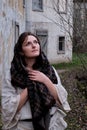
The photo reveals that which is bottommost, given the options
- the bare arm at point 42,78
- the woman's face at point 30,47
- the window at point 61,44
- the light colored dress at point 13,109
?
the window at point 61,44

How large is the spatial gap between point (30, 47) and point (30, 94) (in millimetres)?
375

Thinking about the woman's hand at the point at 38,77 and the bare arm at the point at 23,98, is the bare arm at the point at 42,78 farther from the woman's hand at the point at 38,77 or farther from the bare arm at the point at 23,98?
the bare arm at the point at 23,98

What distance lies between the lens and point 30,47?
3.40 metres

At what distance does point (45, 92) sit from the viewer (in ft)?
10.9

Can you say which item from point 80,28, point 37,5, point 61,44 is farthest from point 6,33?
point 61,44

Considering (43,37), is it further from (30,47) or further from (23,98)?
(23,98)

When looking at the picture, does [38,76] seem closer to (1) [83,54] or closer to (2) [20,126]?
(2) [20,126]

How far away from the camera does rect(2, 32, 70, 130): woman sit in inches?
130

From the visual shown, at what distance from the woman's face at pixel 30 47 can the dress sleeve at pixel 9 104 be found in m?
0.24

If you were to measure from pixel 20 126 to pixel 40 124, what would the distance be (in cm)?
15

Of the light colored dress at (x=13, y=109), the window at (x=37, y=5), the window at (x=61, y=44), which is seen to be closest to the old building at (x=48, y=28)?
the window at (x=37, y=5)

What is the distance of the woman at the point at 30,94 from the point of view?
329 cm

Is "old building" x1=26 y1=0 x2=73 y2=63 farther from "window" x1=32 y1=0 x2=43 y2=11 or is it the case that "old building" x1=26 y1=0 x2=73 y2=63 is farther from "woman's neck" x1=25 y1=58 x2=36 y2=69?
"woman's neck" x1=25 y1=58 x2=36 y2=69

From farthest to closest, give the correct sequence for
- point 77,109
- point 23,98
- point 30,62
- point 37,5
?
point 37,5, point 77,109, point 30,62, point 23,98
